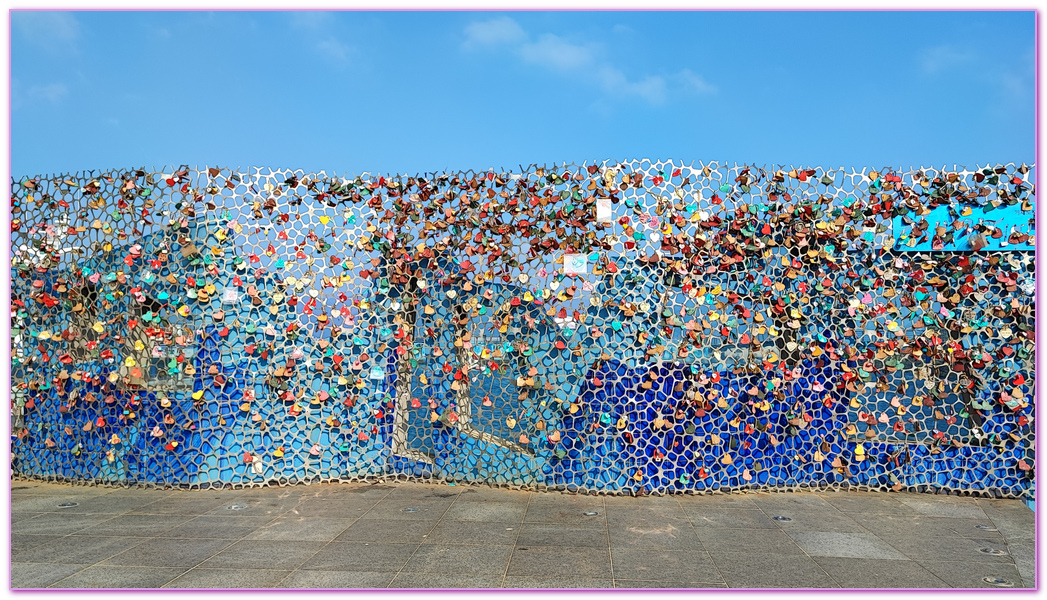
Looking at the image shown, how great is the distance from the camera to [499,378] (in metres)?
4.11

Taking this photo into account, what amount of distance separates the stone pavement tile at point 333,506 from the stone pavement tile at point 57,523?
3.07 ft

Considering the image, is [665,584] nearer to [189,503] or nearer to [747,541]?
[747,541]

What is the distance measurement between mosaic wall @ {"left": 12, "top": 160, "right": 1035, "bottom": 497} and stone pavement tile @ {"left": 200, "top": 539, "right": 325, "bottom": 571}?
3.81ft

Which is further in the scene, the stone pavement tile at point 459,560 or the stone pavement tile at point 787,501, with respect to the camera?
the stone pavement tile at point 787,501

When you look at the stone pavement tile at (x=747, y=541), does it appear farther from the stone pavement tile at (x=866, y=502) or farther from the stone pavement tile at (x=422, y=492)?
the stone pavement tile at (x=422, y=492)

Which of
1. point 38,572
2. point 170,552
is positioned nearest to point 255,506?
point 170,552

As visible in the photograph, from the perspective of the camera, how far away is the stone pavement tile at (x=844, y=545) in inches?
116

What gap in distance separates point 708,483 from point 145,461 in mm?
3397

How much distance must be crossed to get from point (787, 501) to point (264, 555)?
8.90ft

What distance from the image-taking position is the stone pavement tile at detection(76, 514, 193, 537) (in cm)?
323

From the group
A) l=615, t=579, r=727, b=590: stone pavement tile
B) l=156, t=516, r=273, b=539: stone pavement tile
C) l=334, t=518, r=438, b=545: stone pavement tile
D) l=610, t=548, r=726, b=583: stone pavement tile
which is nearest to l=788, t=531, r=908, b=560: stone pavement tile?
l=610, t=548, r=726, b=583: stone pavement tile

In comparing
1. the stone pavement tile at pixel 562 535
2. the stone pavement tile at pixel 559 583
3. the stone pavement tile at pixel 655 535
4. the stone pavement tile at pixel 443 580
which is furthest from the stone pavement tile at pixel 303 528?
the stone pavement tile at pixel 655 535

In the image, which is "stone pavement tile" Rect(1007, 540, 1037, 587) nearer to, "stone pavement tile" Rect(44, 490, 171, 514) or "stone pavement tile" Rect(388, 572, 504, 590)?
"stone pavement tile" Rect(388, 572, 504, 590)

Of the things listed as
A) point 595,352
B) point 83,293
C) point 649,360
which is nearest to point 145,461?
point 83,293
